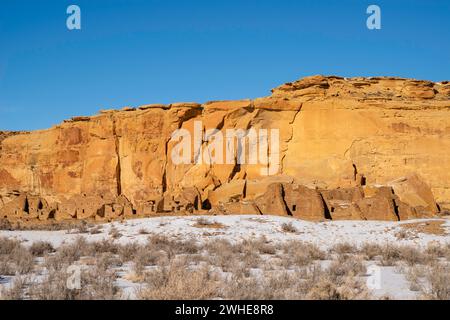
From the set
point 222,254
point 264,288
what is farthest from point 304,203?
point 264,288

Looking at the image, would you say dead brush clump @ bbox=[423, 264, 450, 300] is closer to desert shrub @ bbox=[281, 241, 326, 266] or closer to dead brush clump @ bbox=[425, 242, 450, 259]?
desert shrub @ bbox=[281, 241, 326, 266]

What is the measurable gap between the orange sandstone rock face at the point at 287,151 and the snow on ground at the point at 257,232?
3698 mm

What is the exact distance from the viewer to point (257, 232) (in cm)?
1872

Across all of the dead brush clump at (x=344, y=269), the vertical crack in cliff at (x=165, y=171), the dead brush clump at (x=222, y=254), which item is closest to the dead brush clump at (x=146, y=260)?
the dead brush clump at (x=222, y=254)

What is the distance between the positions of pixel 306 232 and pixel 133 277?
11342 millimetres

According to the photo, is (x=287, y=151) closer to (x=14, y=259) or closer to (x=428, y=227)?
(x=428, y=227)

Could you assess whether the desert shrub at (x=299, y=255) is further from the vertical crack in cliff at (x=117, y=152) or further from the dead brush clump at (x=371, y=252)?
the vertical crack in cliff at (x=117, y=152)

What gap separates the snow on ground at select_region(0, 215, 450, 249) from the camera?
16672 millimetres

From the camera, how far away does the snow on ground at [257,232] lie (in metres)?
16.7

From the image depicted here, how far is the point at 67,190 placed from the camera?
3603 cm

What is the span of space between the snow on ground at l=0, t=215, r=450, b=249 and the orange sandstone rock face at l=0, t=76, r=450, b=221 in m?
3.70

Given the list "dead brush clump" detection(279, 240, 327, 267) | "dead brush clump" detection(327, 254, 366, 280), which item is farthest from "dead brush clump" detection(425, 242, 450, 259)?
"dead brush clump" detection(327, 254, 366, 280)
